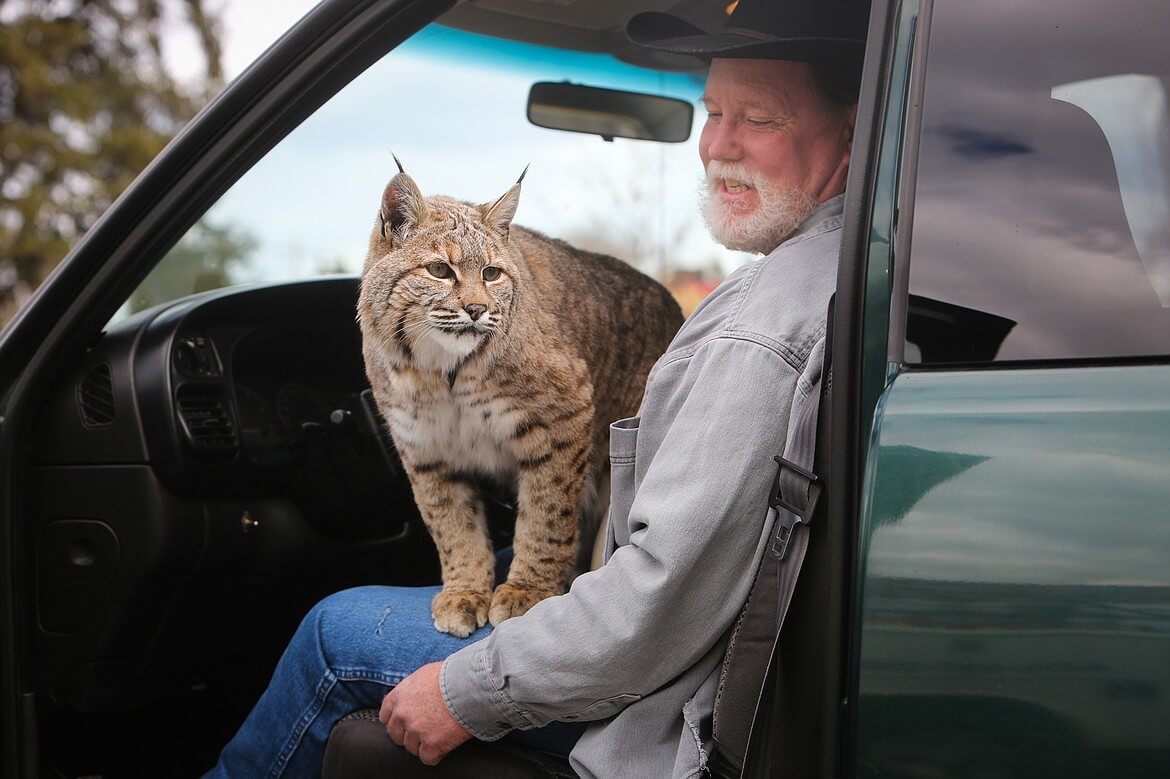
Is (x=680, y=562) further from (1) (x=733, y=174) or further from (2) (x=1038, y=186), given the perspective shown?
(1) (x=733, y=174)

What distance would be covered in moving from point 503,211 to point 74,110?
40.4 ft

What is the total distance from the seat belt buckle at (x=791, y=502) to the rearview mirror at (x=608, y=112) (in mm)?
1819

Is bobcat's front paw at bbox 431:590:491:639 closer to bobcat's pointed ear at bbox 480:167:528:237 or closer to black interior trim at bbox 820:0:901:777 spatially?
bobcat's pointed ear at bbox 480:167:528:237

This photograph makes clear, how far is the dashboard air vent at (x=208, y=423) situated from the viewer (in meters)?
2.76

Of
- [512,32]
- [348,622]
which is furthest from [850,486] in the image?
[512,32]

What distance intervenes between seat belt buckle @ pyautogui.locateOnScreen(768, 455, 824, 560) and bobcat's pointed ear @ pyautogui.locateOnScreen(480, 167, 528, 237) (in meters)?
1.29

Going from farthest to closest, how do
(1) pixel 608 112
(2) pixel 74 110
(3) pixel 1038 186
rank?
Answer: 1. (2) pixel 74 110
2. (1) pixel 608 112
3. (3) pixel 1038 186

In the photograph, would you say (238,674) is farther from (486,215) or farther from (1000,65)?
(1000,65)

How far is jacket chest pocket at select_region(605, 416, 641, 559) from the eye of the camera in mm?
1863

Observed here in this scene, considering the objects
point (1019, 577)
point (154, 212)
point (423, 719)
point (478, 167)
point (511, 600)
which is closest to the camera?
point (1019, 577)

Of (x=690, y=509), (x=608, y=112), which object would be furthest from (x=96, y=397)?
(x=690, y=509)

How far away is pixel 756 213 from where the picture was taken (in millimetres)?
1994

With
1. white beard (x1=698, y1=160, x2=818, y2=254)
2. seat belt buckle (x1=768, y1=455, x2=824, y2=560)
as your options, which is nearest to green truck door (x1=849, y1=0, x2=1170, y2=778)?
seat belt buckle (x1=768, y1=455, x2=824, y2=560)

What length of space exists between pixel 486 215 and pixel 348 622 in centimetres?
106
